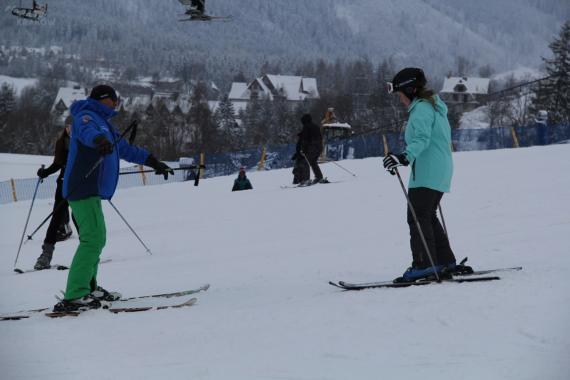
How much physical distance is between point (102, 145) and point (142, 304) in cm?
125

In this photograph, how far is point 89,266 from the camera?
5312 millimetres

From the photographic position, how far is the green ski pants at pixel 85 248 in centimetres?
528

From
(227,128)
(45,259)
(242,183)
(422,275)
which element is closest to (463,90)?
(227,128)

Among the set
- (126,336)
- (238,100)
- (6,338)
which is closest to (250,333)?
(126,336)

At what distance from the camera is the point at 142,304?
539 cm

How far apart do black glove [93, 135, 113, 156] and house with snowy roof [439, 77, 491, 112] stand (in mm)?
122787

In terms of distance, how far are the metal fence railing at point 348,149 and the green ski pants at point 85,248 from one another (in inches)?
665

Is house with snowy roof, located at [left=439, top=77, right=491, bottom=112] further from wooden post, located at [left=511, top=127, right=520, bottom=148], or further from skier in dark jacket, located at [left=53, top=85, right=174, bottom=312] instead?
skier in dark jacket, located at [left=53, top=85, right=174, bottom=312]

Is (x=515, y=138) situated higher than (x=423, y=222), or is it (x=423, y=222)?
(x=515, y=138)

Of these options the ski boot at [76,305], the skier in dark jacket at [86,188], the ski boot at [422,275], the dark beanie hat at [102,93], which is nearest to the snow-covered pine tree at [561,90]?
the ski boot at [422,275]

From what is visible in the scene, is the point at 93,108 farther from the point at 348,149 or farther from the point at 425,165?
the point at 348,149

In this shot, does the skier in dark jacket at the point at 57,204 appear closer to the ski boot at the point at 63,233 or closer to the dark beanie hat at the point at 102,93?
the ski boot at the point at 63,233

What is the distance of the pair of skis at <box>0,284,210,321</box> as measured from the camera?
5.11 meters

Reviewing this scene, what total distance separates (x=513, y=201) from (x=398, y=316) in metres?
6.60
